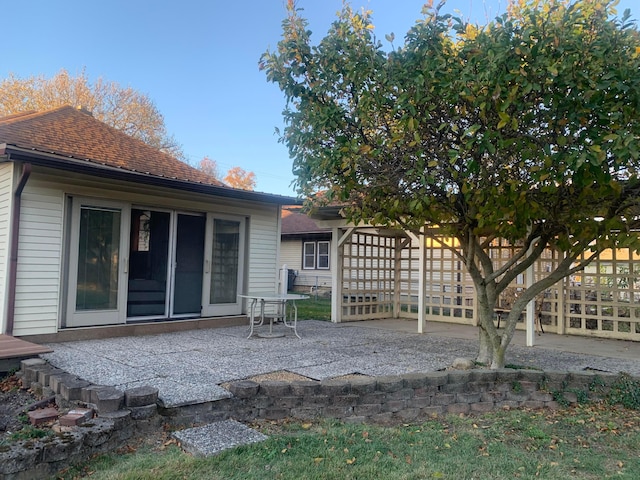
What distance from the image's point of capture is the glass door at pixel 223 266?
25.7 ft

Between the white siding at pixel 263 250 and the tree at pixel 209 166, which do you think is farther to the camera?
the tree at pixel 209 166

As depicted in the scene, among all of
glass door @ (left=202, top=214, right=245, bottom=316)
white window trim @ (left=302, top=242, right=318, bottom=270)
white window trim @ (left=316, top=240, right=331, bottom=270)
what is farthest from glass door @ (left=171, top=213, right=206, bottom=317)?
white window trim @ (left=302, top=242, right=318, bottom=270)

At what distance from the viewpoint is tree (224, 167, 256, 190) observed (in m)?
36.2

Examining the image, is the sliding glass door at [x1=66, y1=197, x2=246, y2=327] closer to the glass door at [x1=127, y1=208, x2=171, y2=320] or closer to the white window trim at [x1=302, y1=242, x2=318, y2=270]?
the glass door at [x1=127, y1=208, x2=171, y2=320]

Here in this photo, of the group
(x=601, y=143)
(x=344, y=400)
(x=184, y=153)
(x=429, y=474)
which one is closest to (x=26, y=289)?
(x=344, y=400)

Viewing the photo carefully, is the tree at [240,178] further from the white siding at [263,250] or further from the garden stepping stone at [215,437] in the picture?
the garden stepping stone at [215,437]

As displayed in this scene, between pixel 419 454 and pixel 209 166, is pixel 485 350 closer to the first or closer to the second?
pixel 419 454

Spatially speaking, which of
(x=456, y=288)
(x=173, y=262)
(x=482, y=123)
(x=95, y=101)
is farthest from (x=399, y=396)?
(x=95, y=101)

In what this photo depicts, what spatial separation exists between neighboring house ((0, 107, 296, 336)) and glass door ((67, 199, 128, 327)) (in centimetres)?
1

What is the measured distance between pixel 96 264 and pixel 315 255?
42.8 ft

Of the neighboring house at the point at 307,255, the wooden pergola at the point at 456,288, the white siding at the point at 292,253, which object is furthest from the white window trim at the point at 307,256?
the wooden pergola at the point at 456,288

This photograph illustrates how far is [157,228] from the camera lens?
286 inches

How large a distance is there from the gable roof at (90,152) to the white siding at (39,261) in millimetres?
623

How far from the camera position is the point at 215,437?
3244 millimetres
